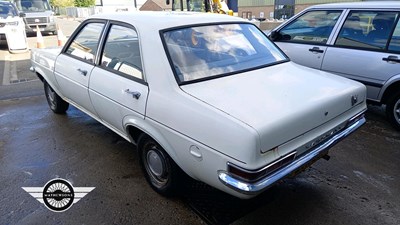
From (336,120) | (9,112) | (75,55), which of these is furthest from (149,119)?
(9,112)

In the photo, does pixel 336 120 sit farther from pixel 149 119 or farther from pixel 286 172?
pixel 149 119

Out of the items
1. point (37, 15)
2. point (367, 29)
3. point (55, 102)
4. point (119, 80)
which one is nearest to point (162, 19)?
point (119, 80)

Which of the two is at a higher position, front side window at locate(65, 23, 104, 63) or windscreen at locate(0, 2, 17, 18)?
windscreen at locate(0, 2, 17, 18)

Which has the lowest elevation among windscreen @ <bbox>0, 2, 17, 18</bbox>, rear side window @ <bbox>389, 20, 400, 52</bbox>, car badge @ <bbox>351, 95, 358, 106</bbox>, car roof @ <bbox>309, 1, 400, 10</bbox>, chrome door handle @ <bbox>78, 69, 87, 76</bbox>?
car badge @ <bbox>351, 95, 358, 106</bbox>

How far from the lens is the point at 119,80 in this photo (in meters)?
3.01

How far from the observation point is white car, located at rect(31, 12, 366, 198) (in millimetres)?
2088

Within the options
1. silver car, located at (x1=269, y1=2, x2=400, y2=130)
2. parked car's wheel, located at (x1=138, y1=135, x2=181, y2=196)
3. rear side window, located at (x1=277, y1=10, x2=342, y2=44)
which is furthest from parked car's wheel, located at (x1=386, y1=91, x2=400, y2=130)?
parked car's wheel, located at (x1=138, y1=135, x2=181, y2=196)

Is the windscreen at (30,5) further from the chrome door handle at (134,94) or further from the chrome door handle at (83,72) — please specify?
the chrome door handle at (134,94)

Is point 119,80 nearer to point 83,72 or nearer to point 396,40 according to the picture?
point 83,72

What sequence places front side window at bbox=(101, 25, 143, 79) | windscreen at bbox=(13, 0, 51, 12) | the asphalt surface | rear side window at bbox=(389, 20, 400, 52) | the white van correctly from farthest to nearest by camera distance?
1. windscreen at bbox=(13, 0, 51, 12)
2. the white van
3. rear side window at bbox=(389, 20, 400, 52)
4. front side window at bbox=(101, 25, 143, 79)
5. the asphalt surface

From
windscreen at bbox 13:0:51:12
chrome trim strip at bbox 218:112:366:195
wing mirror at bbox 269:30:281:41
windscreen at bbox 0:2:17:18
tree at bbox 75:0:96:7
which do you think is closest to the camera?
chrome trim strip at bbox 218:112:366:195

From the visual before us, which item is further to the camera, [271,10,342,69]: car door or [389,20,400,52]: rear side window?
[271,10,342,69]: car door

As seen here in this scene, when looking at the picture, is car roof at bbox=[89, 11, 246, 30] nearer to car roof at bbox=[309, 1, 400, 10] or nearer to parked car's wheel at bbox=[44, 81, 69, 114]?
parked car's wheel at bbox=[44, 81, 69, 114]

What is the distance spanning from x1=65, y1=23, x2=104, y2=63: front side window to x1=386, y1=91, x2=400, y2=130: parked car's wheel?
12.7ft
